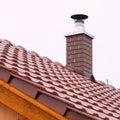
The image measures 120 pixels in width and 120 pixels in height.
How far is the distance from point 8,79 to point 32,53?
4.91 meters

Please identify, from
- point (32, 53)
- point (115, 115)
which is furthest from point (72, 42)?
point (115, 115)

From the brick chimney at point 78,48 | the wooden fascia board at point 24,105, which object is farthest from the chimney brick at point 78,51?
the wooden fascia board at point 24,105

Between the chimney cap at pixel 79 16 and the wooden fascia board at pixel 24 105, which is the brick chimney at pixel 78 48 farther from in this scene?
the wooden fascia board at pixel 24 105

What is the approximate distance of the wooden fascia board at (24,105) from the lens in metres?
4.44

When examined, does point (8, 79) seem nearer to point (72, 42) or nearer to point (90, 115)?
point (90, 115)

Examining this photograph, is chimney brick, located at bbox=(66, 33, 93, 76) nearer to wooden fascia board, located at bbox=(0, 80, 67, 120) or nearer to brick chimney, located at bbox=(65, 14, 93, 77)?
brick chimney, located at bbox=(65, 14, 93, 77)

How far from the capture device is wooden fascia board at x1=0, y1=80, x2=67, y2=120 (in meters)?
4.44

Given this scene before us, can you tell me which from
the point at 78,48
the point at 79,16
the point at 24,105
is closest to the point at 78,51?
the point at 78,48

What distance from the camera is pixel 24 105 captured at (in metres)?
4.56

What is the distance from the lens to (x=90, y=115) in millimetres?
4445

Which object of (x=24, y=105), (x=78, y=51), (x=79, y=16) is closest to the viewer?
(x=24, y=105)

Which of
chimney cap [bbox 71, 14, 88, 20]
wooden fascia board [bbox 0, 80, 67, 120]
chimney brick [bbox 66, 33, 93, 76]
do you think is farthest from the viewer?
chimney cap [bbox 71, 14, 88, 20]

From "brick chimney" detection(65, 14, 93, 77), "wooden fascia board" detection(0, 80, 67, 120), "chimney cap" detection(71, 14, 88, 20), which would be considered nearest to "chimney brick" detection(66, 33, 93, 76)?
"brick chimney" detection(65, 14, 93, 77)

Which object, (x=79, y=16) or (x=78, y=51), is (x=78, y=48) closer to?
(x=78, y=51)
